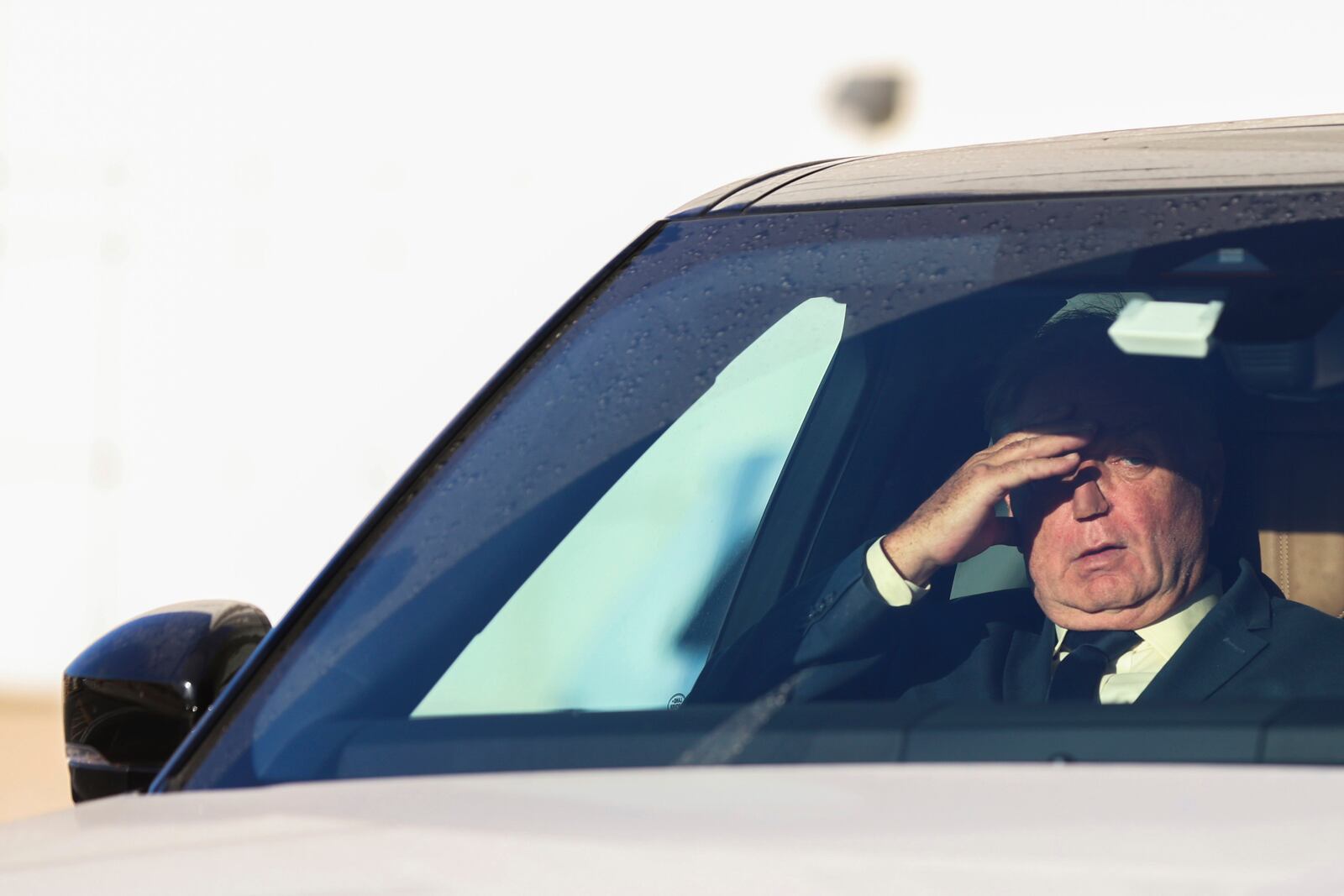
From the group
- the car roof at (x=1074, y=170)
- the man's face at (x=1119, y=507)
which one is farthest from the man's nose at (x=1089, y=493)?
the car roof at (x=1074, y=170)

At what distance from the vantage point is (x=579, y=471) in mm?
1655

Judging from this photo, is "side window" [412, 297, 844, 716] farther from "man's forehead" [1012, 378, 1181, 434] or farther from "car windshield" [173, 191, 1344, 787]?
"man's forehead" [1012, 378, 1181, 434]

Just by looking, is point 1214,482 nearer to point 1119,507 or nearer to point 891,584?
point 1119,507

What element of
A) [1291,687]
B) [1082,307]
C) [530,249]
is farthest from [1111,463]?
[530,249]

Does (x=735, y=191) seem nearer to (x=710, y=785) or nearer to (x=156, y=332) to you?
(x=710, y=785)

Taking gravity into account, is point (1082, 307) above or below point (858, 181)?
below

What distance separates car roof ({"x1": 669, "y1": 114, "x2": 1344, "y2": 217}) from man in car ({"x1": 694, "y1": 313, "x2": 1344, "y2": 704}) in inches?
5.6

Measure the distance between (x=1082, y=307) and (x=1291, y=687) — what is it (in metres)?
0.41

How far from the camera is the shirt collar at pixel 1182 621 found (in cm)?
162

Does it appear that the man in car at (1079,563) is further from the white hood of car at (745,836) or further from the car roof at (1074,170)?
the white hood of car at (745,836)

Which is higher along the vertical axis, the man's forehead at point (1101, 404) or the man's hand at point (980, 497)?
the man's forehead at point (1101, 404)

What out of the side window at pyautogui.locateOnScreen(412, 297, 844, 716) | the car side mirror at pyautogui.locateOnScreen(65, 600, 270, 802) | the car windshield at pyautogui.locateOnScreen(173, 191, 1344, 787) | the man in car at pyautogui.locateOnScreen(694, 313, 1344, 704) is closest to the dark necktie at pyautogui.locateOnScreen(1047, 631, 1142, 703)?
the man in car at pyautogui.locateOnScreen(694, 313, 1344, 704)

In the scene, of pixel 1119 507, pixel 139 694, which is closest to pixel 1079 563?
pixel 1119 507

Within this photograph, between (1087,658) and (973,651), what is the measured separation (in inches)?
4.4
